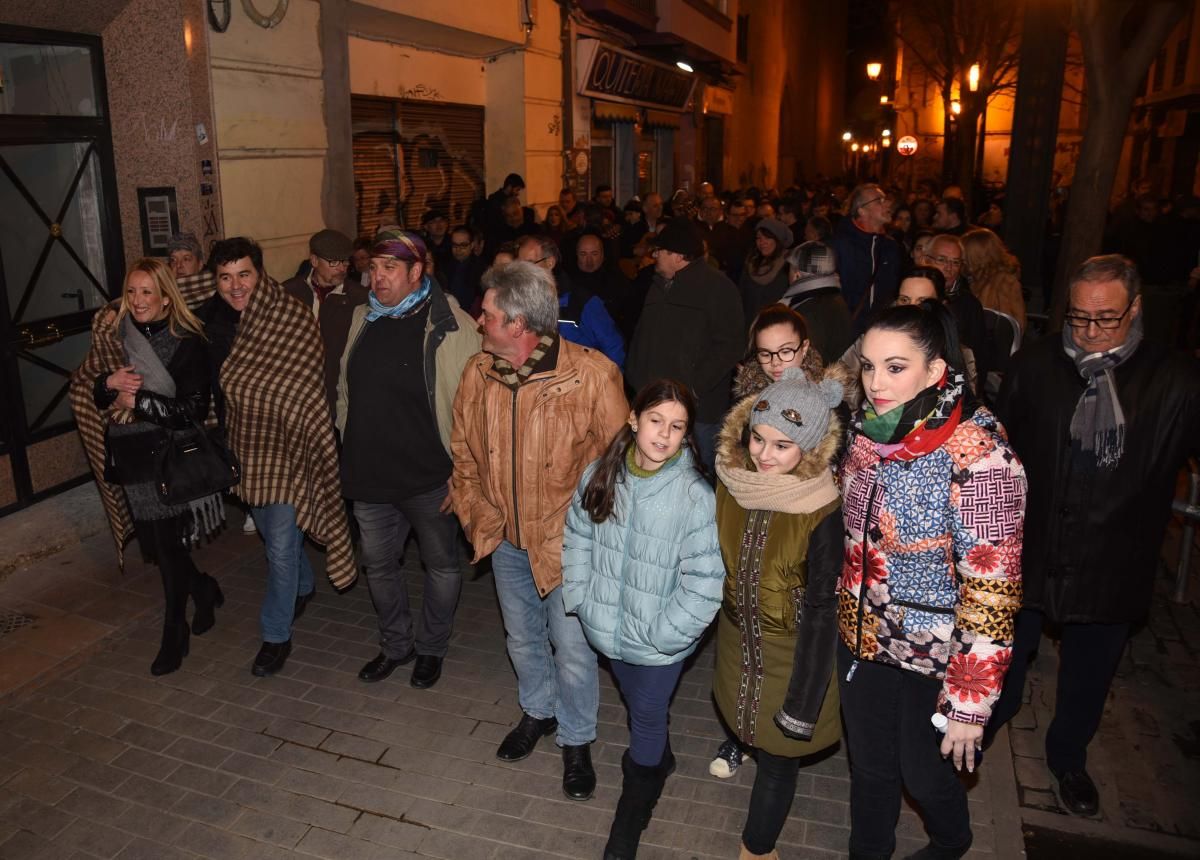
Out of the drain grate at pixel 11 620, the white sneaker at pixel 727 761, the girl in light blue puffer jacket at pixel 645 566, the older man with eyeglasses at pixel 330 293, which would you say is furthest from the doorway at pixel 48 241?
the white sneaker at pixel 727 761

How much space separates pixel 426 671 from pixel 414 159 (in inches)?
340

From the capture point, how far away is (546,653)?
4418 millimetres

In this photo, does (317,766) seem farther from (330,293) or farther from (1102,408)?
(1102,408)

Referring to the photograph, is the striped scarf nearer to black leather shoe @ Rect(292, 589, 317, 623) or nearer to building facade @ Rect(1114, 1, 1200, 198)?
black leather shoe @ Rect(292, 589, 317, 623)

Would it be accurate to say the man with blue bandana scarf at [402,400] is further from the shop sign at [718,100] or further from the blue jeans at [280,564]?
the shop sign at [718,100]

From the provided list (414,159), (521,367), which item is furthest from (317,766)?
(414,159)

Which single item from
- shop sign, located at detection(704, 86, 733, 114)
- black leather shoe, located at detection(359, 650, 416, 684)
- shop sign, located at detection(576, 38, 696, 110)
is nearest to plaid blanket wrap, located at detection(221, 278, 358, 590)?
black leather shoe, located at detection(359, 650, 416, 684)

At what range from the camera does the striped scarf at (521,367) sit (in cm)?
394

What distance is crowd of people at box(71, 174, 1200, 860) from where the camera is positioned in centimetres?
299

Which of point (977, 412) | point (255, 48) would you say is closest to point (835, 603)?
point (977, 412)

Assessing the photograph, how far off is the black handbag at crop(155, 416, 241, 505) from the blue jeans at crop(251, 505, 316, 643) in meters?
0.25

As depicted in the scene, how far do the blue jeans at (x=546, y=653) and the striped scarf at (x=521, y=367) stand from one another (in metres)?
0.74

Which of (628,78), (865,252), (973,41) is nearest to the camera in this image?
(865,252)

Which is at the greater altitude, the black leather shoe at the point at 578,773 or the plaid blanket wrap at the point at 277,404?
the plaid blanket wrap at the point at 277,404
